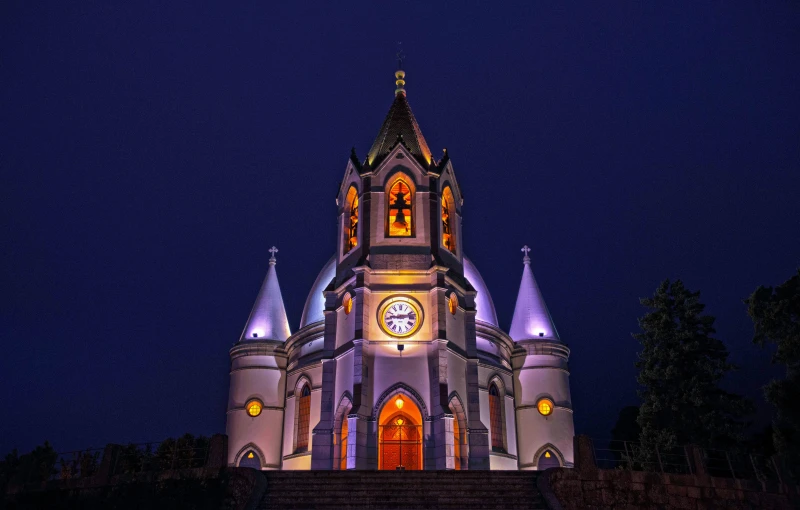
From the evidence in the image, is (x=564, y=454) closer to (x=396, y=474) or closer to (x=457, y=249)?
(x=457, y=249)

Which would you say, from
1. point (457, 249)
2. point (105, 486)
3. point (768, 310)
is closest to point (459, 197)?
point (457, 249)

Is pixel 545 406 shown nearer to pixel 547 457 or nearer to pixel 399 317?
pixel 547 457

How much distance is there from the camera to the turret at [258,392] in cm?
3616

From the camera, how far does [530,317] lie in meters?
41.6

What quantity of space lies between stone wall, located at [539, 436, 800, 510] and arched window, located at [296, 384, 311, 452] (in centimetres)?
1667

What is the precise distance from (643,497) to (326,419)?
13.6 m

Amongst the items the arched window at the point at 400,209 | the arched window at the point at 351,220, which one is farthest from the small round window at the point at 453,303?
the arched window at the point at 351,220

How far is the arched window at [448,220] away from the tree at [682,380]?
9221mm

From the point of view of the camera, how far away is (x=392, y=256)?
32.2 meters

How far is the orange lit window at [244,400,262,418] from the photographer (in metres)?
37.0

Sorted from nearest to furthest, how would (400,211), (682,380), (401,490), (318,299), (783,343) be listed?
(401,490)
(783,343)
(682,380)
(400,211)
(318,299)

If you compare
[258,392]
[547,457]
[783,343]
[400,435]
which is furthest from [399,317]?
[783,343]

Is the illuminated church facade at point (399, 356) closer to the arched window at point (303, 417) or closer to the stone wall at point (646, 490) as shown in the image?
the arched window at point (303, 417)

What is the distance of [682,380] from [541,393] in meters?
11.0
